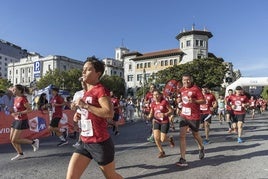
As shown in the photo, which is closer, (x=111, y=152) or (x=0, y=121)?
(x=111, y=152)

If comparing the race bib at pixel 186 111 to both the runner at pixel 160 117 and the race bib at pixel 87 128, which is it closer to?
the runner at pixel 160 117

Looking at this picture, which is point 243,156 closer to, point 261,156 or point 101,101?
point 261,156

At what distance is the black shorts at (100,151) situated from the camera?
13.0 ft

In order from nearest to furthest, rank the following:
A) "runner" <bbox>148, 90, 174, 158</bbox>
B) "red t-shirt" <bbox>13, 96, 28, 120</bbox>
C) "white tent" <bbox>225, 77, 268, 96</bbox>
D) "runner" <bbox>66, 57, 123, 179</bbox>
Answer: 1. "runner" <bbox>66, 57, 123, 179</bbox>
2. "red t-shirt" <bbox>13, 96, 28, 120</bbox>
3. "runner" <bbox>148, 90, 174, 158</bbox>
4. "white tent" <bbox>225, 77, 268, 96</bbox>

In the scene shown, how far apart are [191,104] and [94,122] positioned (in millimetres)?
3965

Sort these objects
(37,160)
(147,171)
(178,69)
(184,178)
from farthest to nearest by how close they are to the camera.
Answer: (178,69) < (37,160) < (147,171) < (184,178)

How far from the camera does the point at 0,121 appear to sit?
38.6 ft

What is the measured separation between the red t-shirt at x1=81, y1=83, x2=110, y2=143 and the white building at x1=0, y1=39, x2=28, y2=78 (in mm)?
139077

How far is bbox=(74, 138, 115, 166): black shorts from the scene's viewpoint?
3977 millimetres

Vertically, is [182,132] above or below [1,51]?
below

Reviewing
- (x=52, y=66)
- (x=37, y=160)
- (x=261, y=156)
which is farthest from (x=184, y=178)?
(x=52, y=66)

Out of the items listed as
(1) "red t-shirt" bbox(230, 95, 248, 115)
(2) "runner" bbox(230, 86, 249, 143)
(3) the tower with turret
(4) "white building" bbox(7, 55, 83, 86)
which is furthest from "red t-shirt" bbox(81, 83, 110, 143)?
(4) "white building" bbox(7, 55, 83, 86)

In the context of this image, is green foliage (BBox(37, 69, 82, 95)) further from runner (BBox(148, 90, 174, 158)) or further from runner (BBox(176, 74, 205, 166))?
runner (BBox(176, 74, 205, 166))

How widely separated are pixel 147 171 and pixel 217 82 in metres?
53.6
